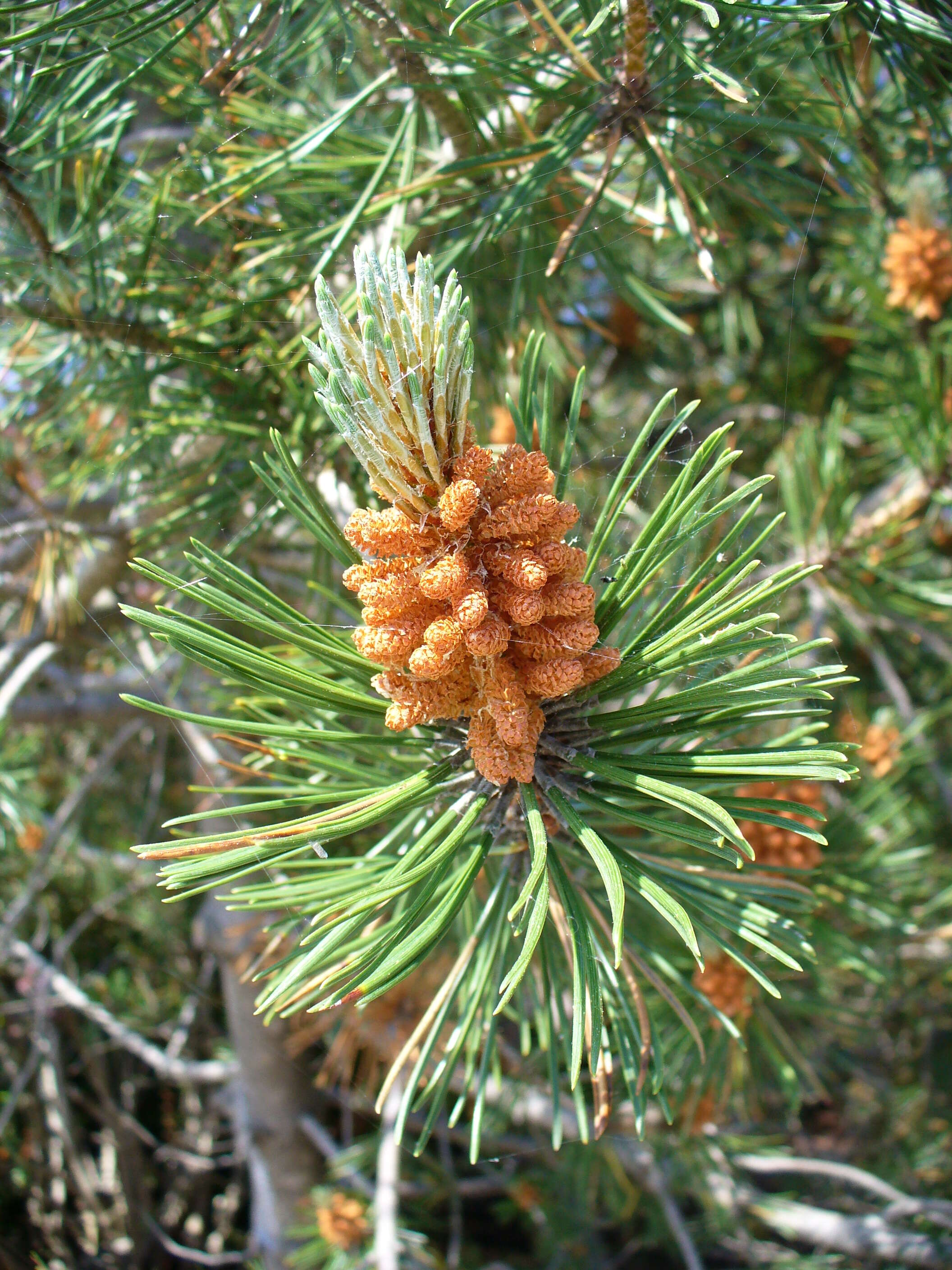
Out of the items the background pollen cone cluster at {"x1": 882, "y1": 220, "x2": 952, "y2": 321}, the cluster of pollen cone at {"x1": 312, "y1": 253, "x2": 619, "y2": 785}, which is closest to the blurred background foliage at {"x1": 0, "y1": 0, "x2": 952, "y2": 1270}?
the background pollen cone cluster at {"x1": 882, "y1": 220, "x2": 952, "y2": 321}

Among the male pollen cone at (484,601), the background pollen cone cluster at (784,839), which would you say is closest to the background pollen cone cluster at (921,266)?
the background pollen cone cluster at (784,839)

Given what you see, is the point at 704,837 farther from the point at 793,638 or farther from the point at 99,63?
the point at 99,63

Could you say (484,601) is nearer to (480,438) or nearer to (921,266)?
(480,438)

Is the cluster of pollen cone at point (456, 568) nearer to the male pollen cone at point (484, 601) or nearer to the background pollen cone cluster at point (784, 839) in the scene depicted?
the male pollen cone at point (484, 601)

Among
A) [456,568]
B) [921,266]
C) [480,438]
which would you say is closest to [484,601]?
[456,568]

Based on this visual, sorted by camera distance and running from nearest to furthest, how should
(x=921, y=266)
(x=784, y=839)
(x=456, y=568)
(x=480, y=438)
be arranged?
1. (x=456, y=568)
2. (x=784, y=839)
3. (x=480, y=438)
4. (x=921, y=266)

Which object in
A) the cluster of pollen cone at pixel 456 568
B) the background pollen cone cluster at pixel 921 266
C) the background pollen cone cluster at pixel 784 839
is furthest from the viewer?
the background pollen cone cluster at pixel 921 266

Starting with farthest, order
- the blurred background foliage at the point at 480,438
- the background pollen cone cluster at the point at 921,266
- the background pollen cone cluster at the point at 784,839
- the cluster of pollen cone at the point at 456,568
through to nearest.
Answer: the background pollen cone cluster at the point at 921,266
the background pollen cone cluster at the point at 784,839
the blurred background foliage at the point at 480,438
the cluster of pollen cone at the point at 456,568
